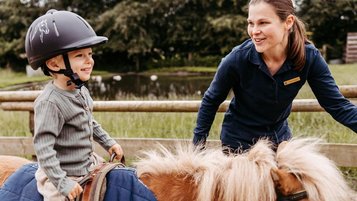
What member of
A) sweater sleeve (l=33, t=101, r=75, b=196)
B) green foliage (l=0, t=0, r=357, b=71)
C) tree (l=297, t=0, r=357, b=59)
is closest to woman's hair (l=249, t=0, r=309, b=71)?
sweater sleeve (l=33, t=101, r=75, b=196)

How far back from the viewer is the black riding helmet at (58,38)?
76.0 inches

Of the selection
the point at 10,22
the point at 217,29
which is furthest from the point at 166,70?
the point at 10,22

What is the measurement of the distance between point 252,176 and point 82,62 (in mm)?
930

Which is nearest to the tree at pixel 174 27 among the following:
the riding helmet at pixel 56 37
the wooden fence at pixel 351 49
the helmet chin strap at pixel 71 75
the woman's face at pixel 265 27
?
the wooden fence at pixel 351 49

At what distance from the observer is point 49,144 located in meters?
1.77

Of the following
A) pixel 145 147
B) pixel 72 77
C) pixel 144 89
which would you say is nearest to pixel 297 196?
pixel 72 77

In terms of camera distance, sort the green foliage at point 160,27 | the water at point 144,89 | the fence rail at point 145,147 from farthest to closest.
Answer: the green foliage at point 160,27, the water at point 144,89, the fence rail at point 145,147

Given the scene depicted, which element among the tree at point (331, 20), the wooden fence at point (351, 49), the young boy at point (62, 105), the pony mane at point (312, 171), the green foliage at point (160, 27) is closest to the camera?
the pony mane at point (312, 171)

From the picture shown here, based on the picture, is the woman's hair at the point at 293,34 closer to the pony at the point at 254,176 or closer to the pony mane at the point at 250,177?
the pony at the point at 254,176

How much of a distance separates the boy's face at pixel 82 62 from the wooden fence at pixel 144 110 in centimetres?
195

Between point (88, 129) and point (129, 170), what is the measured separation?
29 centimetres

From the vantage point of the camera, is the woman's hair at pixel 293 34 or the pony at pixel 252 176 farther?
the woman's hair at pixel 293 34

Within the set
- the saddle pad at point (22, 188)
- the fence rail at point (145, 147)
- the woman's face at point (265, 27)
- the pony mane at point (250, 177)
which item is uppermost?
the woman's face at point (265, 27)

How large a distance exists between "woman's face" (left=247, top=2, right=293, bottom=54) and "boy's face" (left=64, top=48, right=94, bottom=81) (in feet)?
2.56
